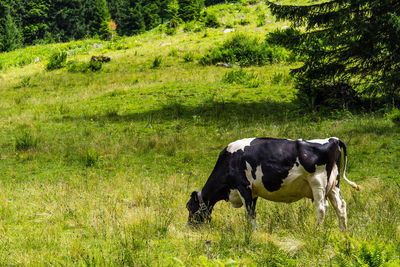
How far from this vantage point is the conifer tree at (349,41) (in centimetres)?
1153

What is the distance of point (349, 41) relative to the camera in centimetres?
1192

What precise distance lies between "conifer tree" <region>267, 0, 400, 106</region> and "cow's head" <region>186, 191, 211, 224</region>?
27.1 ft

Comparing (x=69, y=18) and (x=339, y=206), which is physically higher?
(x=339, y=206)

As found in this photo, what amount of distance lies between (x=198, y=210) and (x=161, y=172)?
3629 mm

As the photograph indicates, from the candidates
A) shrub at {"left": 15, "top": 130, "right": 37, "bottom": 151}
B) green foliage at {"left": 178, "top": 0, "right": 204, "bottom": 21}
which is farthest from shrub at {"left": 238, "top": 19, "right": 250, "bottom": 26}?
shrub at {"left": 15, "top": 130, "right": 37, "bottom": 151}

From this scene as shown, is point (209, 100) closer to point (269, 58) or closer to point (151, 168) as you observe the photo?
point (151, 168)

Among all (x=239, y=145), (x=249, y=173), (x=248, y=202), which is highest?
(x=239, y=145)

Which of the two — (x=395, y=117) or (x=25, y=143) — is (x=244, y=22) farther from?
(x=25, y=143)

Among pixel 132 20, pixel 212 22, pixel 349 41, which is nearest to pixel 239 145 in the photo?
pixel 349 41

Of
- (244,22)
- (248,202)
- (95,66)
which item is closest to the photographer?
(248,202)

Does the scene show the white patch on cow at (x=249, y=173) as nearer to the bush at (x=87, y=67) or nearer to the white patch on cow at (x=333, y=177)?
the white patch on cow at (x=333, y=177)

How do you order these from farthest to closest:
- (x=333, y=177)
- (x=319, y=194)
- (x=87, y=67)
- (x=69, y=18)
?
1. (x=69, y=18)
2. (x=87, y=67)
3. (x=333, y=177)
4. (x=319, y=194)

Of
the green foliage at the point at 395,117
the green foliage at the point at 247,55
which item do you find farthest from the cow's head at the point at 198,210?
the green foliage at the point at 247,55

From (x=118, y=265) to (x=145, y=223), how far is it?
131 cm
